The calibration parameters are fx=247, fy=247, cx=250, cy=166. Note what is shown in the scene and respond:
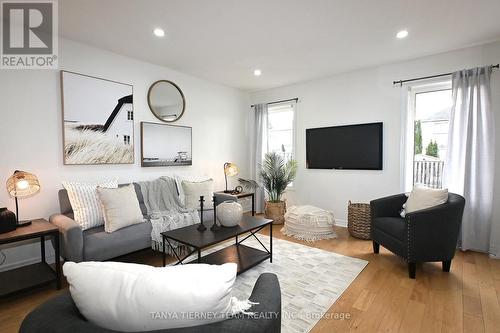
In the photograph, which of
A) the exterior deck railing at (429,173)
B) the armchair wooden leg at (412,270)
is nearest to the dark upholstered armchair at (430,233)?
the armchair wooden leg at (412,270)

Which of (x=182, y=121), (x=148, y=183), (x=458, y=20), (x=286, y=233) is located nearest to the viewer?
(x=458, y=20)

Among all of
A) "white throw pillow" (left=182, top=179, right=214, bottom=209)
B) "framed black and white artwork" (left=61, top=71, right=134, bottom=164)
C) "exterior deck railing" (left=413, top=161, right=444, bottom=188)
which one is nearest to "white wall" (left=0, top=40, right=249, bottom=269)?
"framed black and white artwork" (left=61, top=71, right=134, bottom=164)

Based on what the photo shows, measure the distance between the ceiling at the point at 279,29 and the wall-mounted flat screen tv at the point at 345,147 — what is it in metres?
1.02

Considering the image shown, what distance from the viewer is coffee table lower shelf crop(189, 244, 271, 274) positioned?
2.51 m

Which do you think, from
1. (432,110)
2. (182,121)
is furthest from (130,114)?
(432,110)

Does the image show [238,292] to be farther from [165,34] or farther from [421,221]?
[165,34]

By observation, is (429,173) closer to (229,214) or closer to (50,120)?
(229,214)

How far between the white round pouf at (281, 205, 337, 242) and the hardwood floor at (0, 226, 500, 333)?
2.81 feet

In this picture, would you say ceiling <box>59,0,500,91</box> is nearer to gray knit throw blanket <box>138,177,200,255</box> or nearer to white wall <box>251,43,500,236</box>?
white wall <box>251,43,500,236</box>

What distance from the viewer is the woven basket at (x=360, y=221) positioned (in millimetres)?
3514

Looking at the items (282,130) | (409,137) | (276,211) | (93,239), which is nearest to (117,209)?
(93,239)

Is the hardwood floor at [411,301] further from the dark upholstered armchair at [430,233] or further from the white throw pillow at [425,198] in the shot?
the white throw pillow at [425,198]

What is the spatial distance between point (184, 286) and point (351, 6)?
2631 millimetres

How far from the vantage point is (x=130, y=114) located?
136 inches
